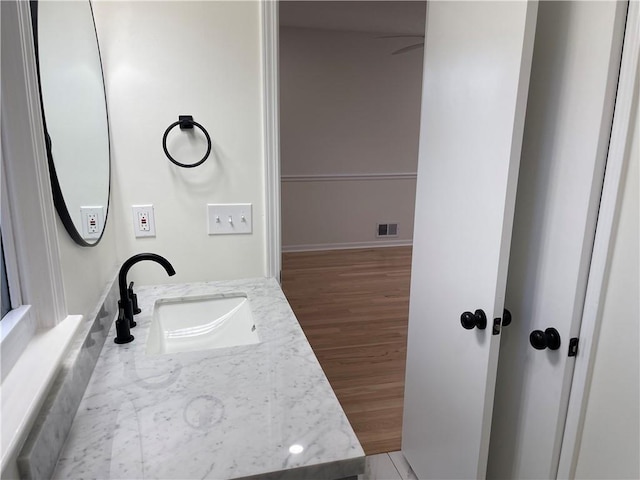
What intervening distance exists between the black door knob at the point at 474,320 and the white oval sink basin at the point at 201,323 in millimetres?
643

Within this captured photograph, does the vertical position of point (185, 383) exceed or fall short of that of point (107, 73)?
it falls short

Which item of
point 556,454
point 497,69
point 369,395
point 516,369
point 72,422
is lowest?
point 369,395

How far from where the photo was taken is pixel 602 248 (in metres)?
1.12

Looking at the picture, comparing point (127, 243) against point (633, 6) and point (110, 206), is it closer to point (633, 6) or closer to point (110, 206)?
point (110, 206)

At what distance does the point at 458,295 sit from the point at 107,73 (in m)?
1.38

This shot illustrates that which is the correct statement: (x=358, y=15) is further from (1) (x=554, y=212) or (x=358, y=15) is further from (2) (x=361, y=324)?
(1) (x=554, y=212)

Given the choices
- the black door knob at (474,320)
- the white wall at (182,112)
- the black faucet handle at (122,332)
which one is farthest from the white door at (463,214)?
the black faucet handle at (122,332)

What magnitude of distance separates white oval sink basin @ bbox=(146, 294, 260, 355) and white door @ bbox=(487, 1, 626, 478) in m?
0.84

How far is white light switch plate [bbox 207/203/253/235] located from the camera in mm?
1670

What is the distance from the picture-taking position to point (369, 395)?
2545 millimetres

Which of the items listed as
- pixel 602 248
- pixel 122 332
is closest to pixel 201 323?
pixel 122 332

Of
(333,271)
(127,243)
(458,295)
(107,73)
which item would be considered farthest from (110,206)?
(333,271)

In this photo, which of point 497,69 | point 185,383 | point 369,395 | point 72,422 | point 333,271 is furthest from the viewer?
point 333,271

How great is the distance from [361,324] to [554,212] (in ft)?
7.75
